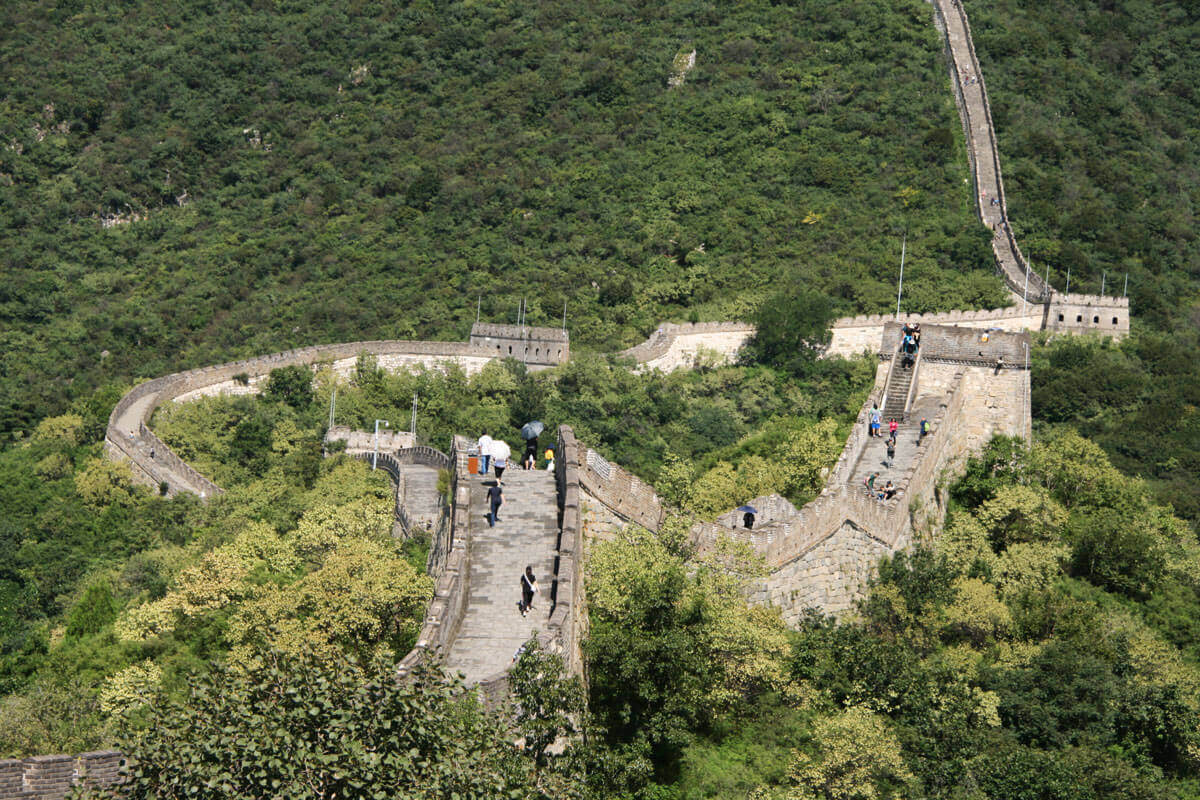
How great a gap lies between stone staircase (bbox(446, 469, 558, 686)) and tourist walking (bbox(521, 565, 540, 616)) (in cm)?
9

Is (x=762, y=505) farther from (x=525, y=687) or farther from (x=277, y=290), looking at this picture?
(x=277, y=290)

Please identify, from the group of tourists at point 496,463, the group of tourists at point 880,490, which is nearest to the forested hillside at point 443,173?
the group of tourists at point 880,490

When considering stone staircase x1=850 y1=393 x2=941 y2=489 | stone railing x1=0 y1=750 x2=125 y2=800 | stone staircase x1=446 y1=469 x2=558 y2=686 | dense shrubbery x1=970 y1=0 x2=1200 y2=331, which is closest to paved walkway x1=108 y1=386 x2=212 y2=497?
stone staircase x1=850 y1=393 x2=941 y2=489

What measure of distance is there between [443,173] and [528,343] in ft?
111

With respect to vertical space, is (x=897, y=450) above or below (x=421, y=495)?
above

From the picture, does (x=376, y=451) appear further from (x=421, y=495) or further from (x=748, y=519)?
(x=748, y=519)

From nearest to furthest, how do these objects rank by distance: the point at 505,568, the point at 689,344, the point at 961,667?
1. the point at 505,568
2. the point at 961,667
3. the point at 689,344

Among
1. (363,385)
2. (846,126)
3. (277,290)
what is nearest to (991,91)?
(846,126)

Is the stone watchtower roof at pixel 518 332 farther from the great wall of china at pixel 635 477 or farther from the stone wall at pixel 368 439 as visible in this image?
the stone wall at pixel 368 439

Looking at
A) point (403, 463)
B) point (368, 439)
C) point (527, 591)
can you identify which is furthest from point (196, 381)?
point (527, 591)

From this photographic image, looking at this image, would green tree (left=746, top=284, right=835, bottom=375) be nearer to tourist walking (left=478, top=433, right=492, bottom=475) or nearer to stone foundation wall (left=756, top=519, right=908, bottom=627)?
stone foundation wall (left=756, top=519, right=908, bottom=627)

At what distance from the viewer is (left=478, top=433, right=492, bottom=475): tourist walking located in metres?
30.3

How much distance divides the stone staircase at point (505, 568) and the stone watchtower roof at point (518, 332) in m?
44.1

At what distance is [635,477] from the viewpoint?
1204 inches
